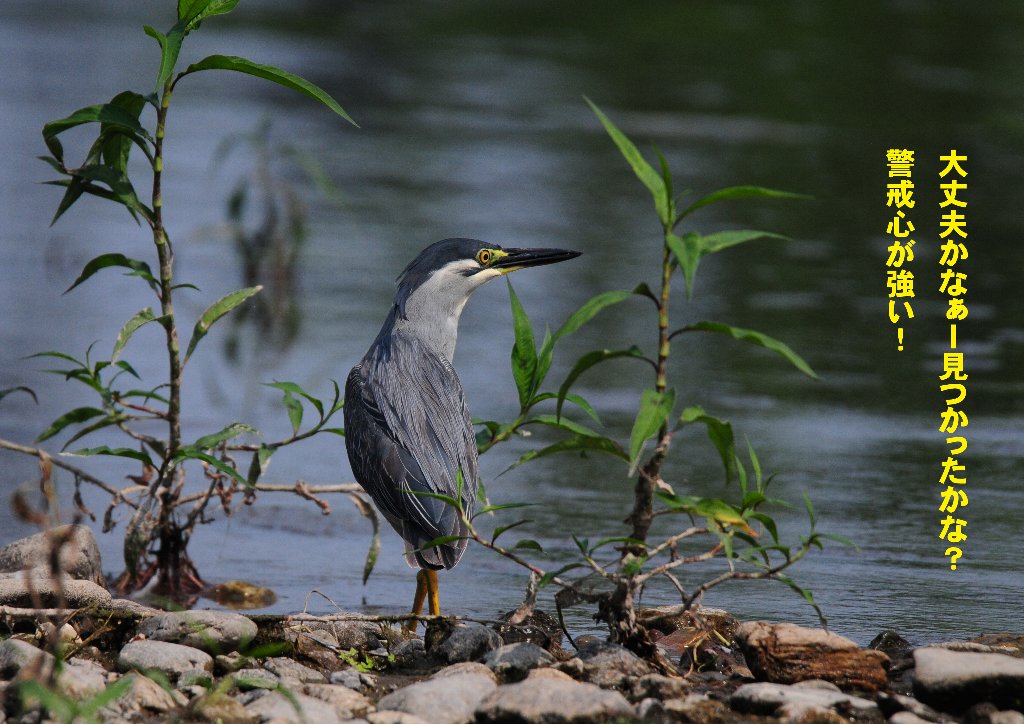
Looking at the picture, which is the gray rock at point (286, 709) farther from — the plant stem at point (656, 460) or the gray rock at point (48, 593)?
the plant stem at point (656, 460)

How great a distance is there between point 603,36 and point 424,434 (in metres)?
15.1

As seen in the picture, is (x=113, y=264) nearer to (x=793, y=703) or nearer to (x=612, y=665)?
(x=612, y=665)

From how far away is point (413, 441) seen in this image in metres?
4.63

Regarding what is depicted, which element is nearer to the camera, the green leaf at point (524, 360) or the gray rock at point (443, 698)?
the gray rock at point (443, 698)

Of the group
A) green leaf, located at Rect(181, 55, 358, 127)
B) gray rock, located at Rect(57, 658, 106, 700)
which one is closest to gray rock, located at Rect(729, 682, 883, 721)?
gray rock, located at Rect(57, 658, 106, 700)

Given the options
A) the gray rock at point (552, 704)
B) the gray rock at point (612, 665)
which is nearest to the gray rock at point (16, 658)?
the gray rock at point (552, 704)

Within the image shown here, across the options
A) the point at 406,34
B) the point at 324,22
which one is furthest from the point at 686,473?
the point at 324,22

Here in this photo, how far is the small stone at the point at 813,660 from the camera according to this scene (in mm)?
3898

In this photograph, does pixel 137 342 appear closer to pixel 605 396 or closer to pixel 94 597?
pixel 605 396

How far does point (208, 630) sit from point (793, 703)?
1.44m

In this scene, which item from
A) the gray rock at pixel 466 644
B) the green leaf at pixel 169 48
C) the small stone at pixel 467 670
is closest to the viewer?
the small stone at pixel 467 670

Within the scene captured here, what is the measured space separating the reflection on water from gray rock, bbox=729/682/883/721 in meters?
0.83

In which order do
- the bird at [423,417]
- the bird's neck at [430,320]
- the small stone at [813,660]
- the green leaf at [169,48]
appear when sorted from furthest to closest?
the bird's neck at [430,320] → the bird at [423,417] → the green leaf at [169,48] → the small stone at [813,660]

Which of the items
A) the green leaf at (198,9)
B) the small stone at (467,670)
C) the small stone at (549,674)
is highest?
the green leaf at (198,9)
